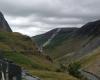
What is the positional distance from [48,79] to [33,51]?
105010 mm

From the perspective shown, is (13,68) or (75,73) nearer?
(13,68)

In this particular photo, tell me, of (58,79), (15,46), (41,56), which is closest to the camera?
(58,79)

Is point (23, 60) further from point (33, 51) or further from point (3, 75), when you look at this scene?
point (3, 75)

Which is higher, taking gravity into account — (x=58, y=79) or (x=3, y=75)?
(x=3, y=75)

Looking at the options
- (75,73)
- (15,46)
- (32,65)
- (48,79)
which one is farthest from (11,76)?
(15,46)

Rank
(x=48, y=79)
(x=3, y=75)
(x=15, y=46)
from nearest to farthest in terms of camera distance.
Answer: (x=3, y=75), (x=48, y=79), (x=15, y=46)

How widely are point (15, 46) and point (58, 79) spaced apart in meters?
107

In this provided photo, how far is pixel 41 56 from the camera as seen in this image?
612ft

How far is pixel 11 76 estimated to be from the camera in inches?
726

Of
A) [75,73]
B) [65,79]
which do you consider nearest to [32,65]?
[75,73]

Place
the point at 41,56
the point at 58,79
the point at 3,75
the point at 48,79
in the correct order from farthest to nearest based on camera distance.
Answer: the point at 41,56 < the point at 58,79 < the point at 48,79 < the point at 3,75

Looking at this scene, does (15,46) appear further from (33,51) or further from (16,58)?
(16,58)

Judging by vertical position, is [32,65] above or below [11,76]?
below

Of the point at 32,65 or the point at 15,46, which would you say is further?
the point at 15,46
